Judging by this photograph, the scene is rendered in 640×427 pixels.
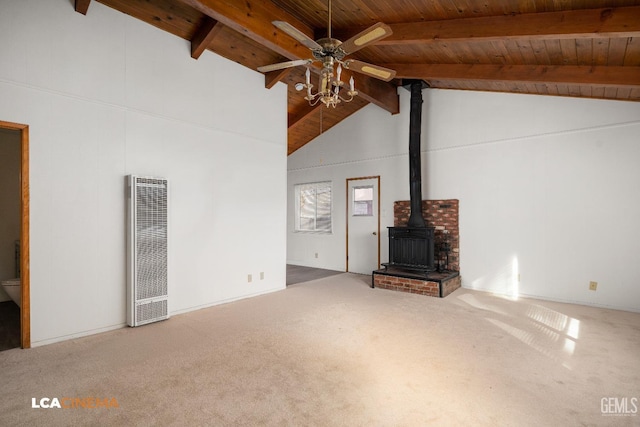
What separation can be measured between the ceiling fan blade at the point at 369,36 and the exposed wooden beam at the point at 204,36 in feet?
6.70

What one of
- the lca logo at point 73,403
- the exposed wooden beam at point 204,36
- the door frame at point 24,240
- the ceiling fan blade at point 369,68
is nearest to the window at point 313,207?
the exposed wooden beam at point 204,36

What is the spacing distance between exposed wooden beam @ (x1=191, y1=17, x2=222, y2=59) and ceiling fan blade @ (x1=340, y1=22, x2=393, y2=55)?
2.04 m

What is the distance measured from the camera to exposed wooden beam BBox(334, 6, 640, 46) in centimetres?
288

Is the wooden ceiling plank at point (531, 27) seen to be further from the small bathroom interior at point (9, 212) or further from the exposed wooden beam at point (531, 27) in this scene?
the small bathroom interior at point (9, 212)

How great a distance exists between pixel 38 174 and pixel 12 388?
1.84 metres

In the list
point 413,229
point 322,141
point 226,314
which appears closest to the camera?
point 226,314

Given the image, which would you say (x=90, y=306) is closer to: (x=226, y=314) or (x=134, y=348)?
(x=134, y=348)

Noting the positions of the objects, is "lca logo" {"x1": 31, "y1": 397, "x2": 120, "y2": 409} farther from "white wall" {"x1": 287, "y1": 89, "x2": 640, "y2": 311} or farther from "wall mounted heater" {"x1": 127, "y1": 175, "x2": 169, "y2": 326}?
"white wall" {"x1": 287, "y1": 89, "x2": 640, "y2": 311}

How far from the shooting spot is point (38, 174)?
10.5 feet

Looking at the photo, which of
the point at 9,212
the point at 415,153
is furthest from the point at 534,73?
the point at 9,212

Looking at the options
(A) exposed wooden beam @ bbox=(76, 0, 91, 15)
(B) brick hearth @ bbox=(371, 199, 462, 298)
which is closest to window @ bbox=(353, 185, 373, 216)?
(B) brick hearth @ bbox=(371, 199, 462, 298)

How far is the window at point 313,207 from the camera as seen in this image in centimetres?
780

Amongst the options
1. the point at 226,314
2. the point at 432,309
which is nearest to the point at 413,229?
the point at 432,309

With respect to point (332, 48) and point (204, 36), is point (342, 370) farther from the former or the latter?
point (204, 36)
